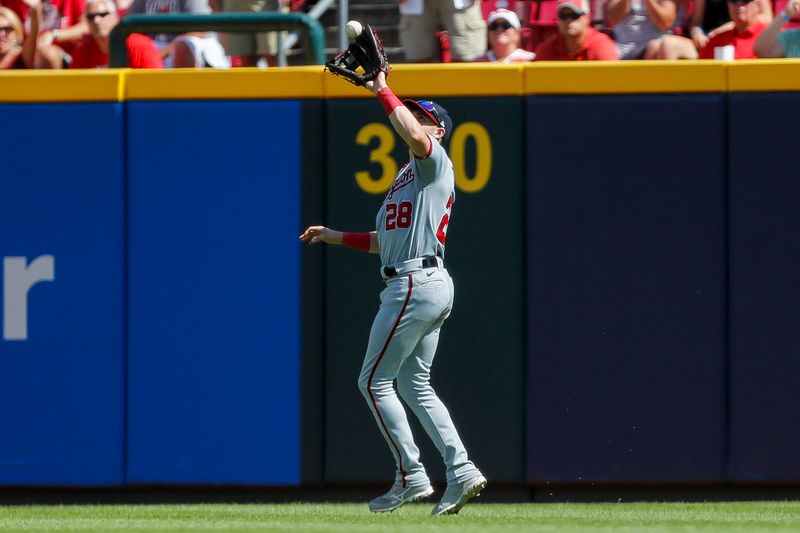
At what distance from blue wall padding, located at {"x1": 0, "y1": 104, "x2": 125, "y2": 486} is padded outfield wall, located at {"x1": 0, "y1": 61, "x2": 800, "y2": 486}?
0.01 m

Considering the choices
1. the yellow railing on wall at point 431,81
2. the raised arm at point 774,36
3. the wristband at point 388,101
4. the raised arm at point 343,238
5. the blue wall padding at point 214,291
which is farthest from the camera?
the raised arm at point 774,36

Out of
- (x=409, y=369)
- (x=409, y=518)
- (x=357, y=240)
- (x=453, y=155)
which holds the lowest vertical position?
(x=409, y=518)

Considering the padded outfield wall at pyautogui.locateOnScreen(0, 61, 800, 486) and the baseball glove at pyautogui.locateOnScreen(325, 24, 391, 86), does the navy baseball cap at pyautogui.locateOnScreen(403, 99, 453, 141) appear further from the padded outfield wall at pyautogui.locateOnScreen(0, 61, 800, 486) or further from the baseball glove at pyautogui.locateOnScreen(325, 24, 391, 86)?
the padded outfield wall at pyautogui.locateOnScreen(0, 61, 800, 486)

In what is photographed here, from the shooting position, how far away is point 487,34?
7.47 meters

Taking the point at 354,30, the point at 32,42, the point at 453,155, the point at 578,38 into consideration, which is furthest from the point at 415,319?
the point at 32,42

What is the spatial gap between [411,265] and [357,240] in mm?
354

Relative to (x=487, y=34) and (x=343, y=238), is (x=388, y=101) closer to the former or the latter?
(x=343, y=238)

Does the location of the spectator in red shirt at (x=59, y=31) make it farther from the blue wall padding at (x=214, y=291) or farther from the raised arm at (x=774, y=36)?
the raised arm at (x=774, y=36)

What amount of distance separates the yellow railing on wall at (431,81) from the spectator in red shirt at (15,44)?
149 centimetres

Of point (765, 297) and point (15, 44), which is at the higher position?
point (15, 44)

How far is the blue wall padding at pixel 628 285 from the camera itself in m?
6.37

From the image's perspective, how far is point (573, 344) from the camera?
252 inches

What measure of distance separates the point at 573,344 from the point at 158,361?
1978mm

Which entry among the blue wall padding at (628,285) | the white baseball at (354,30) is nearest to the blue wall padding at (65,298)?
the white baseball at (354,30)
